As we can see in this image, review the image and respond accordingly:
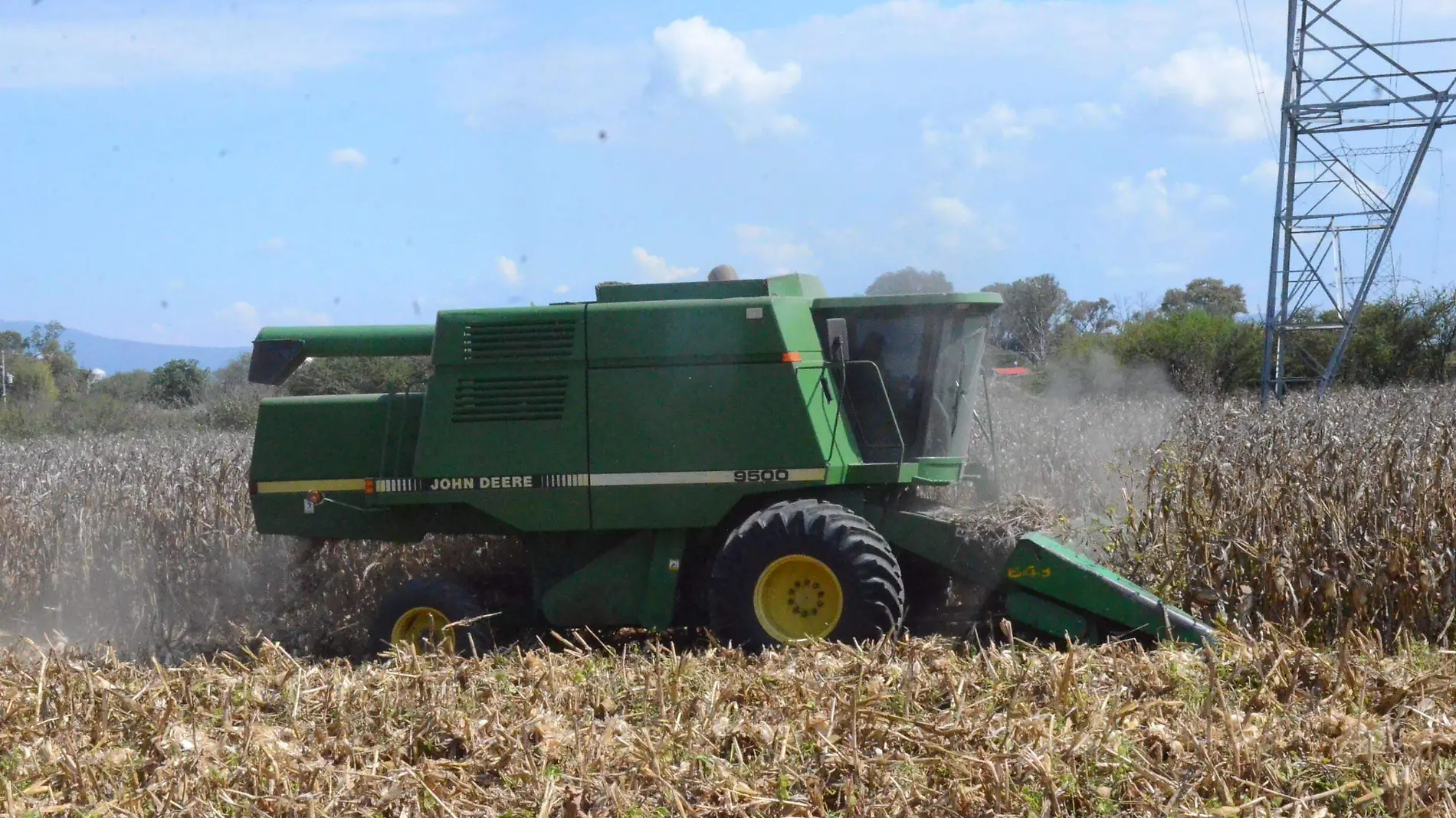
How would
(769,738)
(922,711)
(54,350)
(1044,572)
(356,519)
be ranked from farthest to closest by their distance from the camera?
(54,350) → (356,519) → (1044,572) → (922,711) → (769,738)

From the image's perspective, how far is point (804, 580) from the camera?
660 centimetres

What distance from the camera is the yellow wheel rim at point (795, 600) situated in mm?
6523

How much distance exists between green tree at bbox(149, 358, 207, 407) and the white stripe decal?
79.3ft

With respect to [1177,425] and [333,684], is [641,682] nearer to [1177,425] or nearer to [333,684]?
[333,684]

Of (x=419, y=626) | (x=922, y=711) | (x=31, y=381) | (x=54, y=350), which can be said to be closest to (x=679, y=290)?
(x=419, y=626)

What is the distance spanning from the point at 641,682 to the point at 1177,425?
9.53 m

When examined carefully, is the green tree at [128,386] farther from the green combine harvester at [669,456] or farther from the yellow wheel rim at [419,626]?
the yellow wheel rim at [419,626]

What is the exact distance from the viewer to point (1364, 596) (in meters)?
6.43

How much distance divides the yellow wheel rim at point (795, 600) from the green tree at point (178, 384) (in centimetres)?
2488

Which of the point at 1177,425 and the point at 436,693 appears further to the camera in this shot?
the point at 1177,425

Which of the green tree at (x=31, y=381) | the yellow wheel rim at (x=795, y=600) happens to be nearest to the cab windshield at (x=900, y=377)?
the yellow wheel rim at (x=795, y=600)

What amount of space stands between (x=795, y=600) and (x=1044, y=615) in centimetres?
123

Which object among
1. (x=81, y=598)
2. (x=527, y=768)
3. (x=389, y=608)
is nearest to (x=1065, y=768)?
(x=527, y=768)

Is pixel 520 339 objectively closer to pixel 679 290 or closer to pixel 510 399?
pixel 510 399
